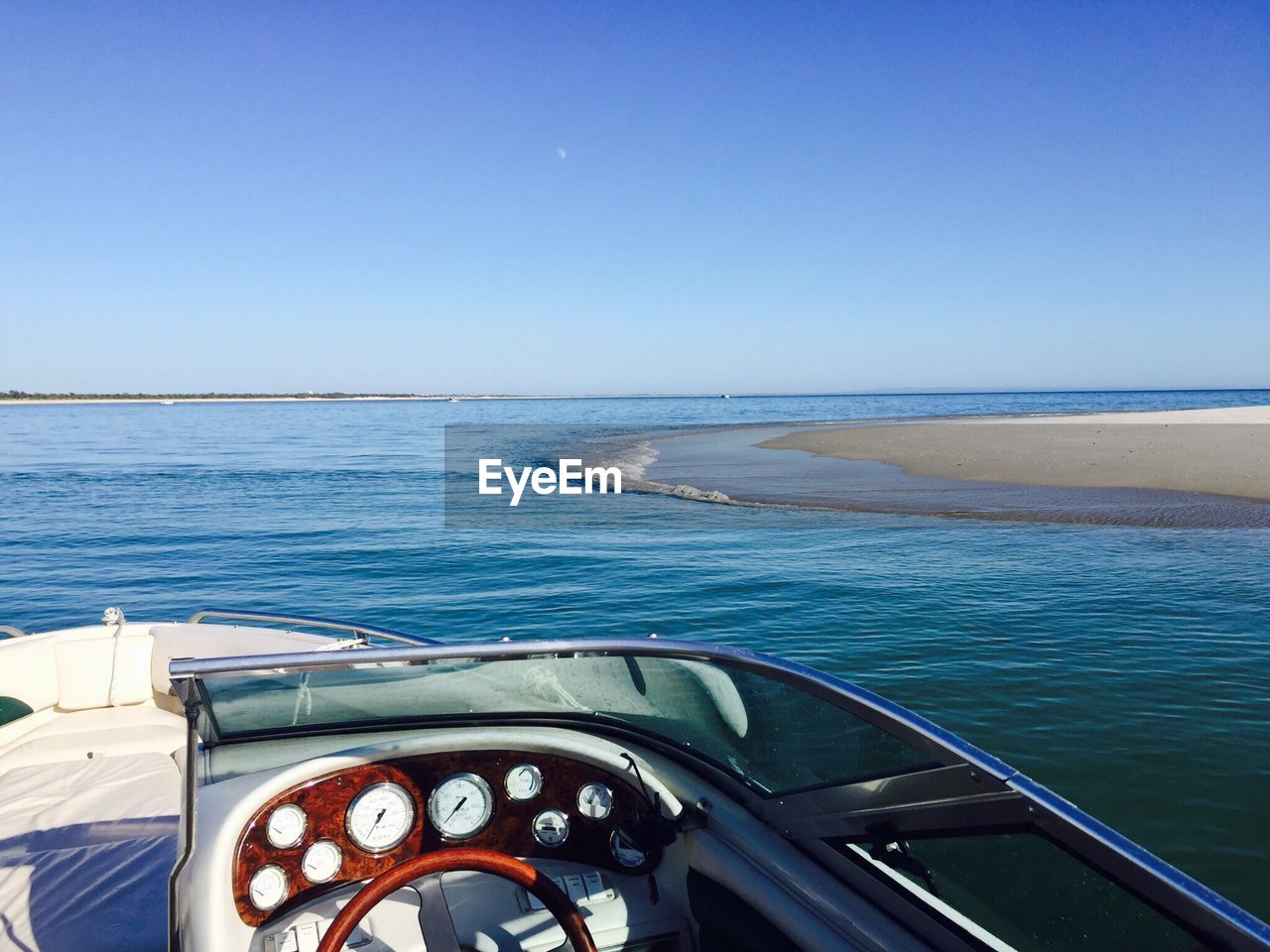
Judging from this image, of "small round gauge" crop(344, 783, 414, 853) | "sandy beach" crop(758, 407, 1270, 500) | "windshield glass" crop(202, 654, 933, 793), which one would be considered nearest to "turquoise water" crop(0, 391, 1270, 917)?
"windshield glass" crop(202, 654, 933, 793)

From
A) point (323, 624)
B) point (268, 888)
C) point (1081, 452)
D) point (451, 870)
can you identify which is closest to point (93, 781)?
point (323, 624)

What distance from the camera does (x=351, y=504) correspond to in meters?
23.2

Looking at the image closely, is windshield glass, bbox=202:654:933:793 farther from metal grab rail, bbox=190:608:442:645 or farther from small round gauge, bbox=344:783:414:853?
metal grab rail, bbox=190:608:442:645

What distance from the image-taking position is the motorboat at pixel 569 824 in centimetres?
220

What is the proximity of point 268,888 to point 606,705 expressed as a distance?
1.36 metres

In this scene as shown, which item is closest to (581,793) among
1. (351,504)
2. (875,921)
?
(875,921)

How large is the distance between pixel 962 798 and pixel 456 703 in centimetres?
197

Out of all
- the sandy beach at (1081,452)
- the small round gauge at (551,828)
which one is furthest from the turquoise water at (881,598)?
the sandy beach at (1081,452)

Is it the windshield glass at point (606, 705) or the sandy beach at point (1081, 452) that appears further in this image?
the sandy beach at point (1081, 452)

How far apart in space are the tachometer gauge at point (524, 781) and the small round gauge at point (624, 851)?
35cm

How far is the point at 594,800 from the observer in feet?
10.8

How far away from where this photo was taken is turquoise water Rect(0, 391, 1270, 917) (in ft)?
21.2

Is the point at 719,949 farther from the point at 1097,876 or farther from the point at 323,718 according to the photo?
the point at 323,718

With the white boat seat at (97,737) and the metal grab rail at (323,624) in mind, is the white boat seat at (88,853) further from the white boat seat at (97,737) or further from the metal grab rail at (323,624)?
the metal grab rail at (323,624)
